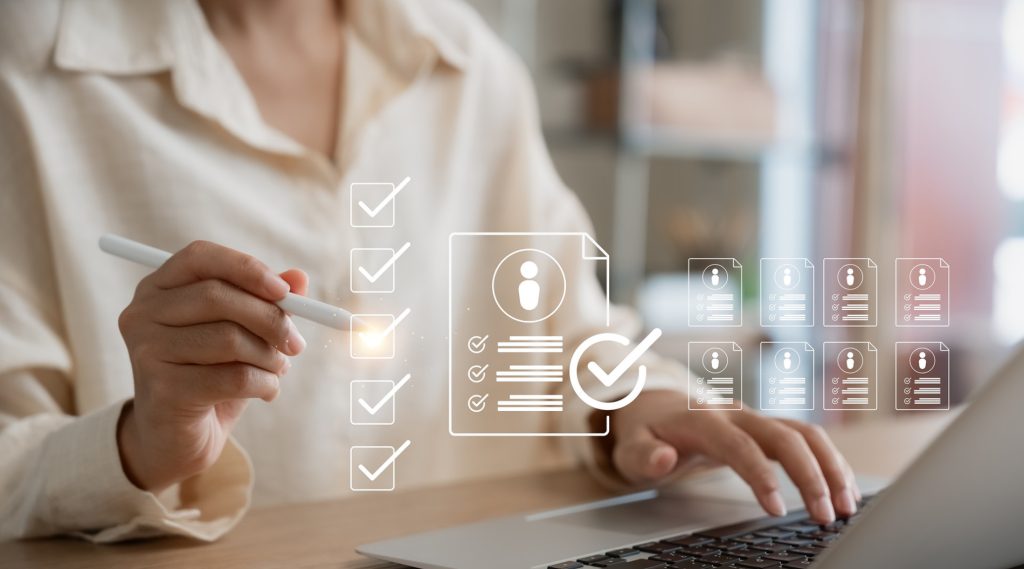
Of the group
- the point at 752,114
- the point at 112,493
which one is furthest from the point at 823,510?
the point at 752,114

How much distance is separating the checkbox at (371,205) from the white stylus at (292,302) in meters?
0.12

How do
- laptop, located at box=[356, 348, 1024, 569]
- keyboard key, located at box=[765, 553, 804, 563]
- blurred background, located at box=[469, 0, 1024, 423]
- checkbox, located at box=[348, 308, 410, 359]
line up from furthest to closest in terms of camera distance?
1. blurred background, located at box=[469, 0, 1024, 423]
2. checkbox, located at box=[348, 308, 410, 359]
3. keyboard key, located at box=[765, 553, 804, 563]
4. laptop, located at box=[356, 348, 1024, 569]

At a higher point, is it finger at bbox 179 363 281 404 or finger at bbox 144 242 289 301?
finger at bbox 144 242 289 301

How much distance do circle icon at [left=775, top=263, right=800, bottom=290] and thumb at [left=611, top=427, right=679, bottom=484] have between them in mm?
116

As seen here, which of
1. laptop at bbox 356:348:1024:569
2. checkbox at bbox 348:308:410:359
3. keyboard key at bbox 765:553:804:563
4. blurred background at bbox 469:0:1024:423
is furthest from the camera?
blurred background at bbox 469:0:1024:423

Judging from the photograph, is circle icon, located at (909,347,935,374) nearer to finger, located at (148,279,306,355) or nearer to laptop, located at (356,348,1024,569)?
laptop, located at (356,348,1024,569)

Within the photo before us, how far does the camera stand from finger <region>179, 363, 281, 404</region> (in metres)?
0.41

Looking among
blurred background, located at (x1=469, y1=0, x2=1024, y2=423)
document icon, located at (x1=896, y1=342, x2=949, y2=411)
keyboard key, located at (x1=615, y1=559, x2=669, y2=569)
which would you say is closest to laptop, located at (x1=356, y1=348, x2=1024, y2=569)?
keyboard key, located at (x1=615, y1=559, x2=669, y2=569)

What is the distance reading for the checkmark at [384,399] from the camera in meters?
0.53

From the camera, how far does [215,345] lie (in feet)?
1.31

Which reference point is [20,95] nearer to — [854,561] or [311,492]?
[311,492]

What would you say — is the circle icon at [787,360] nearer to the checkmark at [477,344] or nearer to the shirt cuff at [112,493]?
the checkmark at [477,344]

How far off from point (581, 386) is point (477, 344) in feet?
0.22

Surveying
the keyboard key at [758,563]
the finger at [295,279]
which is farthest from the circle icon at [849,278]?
the finger at [295,279]
